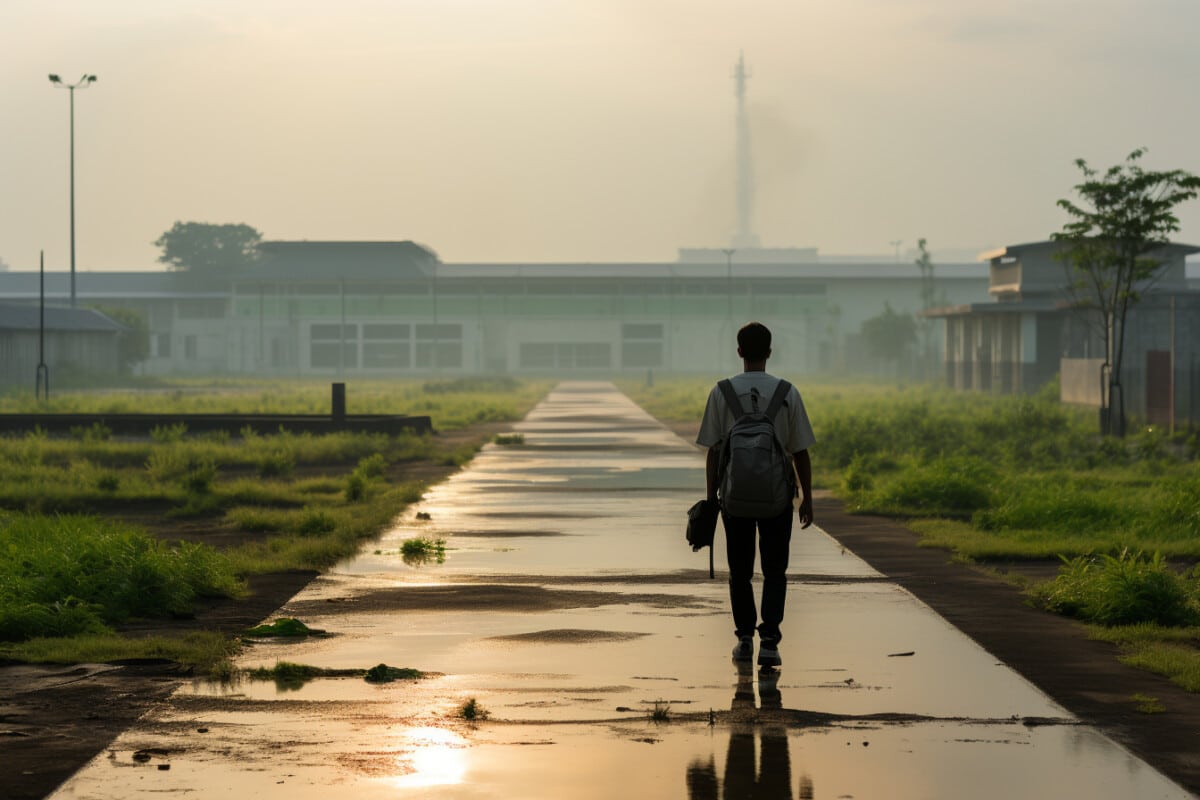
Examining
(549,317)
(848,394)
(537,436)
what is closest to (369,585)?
(537,436)

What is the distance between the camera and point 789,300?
149500 mm

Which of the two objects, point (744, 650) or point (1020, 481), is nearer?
point (744, 650)

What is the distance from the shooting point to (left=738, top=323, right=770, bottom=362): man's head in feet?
35.4

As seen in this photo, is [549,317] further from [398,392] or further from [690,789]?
[690,789]

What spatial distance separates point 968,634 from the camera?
12234mm

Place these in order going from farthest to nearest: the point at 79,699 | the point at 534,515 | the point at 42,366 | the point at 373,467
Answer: the point at 42,366 < the point at 373,467 < the point at 534,515 < the point at 79,699

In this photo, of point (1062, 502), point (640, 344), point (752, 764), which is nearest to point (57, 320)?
point (640, 344)

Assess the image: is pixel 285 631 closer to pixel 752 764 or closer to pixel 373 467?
pixel 752 764

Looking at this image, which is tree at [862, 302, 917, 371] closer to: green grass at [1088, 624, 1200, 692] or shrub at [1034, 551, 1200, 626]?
shrub at [1034, 551, 1200, 626]

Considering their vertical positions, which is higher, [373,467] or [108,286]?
[108,286]

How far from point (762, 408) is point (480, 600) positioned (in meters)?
4.13

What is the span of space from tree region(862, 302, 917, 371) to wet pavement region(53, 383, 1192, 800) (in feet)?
373

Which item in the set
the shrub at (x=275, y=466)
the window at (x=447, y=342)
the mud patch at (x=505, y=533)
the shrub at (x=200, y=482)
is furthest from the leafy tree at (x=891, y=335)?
the mud patch at (x=505, y=533)

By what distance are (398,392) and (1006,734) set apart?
3357 inches
